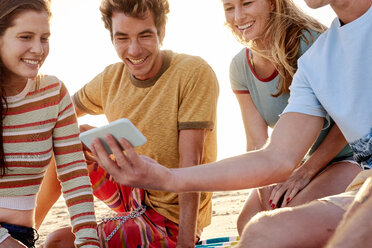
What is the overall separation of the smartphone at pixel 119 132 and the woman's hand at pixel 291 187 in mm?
1255

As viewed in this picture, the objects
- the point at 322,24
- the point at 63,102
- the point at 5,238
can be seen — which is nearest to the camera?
the point at 5,238

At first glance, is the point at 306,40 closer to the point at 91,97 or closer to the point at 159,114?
the point at 159,114

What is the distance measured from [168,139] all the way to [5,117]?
105 centimetres

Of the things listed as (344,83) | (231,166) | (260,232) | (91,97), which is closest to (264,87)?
(344,83)

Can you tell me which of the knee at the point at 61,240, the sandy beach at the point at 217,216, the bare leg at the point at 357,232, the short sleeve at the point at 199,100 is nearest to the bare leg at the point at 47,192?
the knee at the point at 61,240

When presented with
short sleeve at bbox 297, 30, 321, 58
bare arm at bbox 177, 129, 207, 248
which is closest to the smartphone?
bare arm at bbox 177, 129, 207, 248

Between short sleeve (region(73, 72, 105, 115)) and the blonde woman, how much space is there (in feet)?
3.25

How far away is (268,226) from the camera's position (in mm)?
1820

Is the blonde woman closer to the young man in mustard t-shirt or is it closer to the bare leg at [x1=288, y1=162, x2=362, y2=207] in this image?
the bare leg at [x1=288, y1=162, x2=362, y2=207]

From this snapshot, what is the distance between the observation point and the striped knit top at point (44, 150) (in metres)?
2.72

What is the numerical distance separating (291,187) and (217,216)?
2951 millimetres

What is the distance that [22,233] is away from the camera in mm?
2707

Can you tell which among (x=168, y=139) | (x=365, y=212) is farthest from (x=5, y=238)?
(x=365, y=212)

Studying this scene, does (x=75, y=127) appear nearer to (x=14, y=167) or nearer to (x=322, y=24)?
(x=14, y=167)
